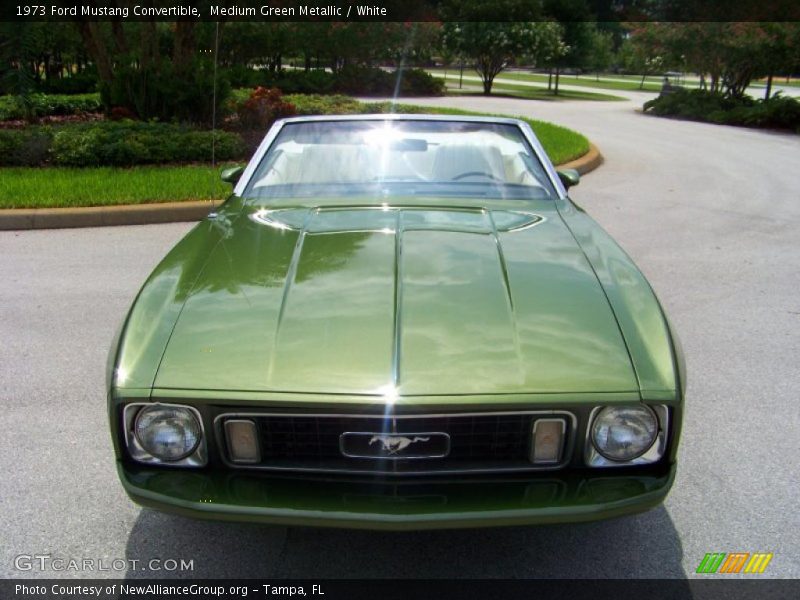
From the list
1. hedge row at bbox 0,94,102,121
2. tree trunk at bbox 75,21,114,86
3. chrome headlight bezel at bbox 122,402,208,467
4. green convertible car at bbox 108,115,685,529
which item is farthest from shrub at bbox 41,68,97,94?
chrome headlight bezel at bbox 122,402,208,467

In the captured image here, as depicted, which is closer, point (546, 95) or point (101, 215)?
point (101, 215)

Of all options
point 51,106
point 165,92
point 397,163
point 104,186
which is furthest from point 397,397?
point 51,106

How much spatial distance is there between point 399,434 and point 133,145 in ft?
28.6

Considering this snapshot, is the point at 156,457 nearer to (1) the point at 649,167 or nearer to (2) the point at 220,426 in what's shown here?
(2) the point at 220,426

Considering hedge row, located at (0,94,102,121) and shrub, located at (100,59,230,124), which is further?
hedge row, located at (0,94,102,121)

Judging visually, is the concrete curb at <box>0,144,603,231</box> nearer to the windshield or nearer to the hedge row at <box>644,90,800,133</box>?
the windshield

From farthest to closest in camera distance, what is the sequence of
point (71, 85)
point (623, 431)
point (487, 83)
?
point (487, 83)
point (71, 85)
point (623, 431)

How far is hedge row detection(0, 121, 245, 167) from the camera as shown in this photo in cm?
952

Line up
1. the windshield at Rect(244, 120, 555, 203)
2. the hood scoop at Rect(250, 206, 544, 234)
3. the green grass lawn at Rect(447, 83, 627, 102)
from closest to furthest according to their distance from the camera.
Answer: the hood scoop at Rect(250, 206, 544, 234) → the windshield at Rect(244, 120, 555, 203) → the green grass lawn at Rect(447, 83, 627, 102)

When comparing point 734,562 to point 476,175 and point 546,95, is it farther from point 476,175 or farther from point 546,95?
point 546,95

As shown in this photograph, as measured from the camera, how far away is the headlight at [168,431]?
2.10 metres

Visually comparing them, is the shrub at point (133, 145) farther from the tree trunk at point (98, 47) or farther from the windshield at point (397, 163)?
the windshield at point (397, 163)

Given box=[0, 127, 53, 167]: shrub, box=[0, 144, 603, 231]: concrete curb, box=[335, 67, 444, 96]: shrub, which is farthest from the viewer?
box=[335, 67, 444, 96]: shrub

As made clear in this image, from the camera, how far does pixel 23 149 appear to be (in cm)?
951
